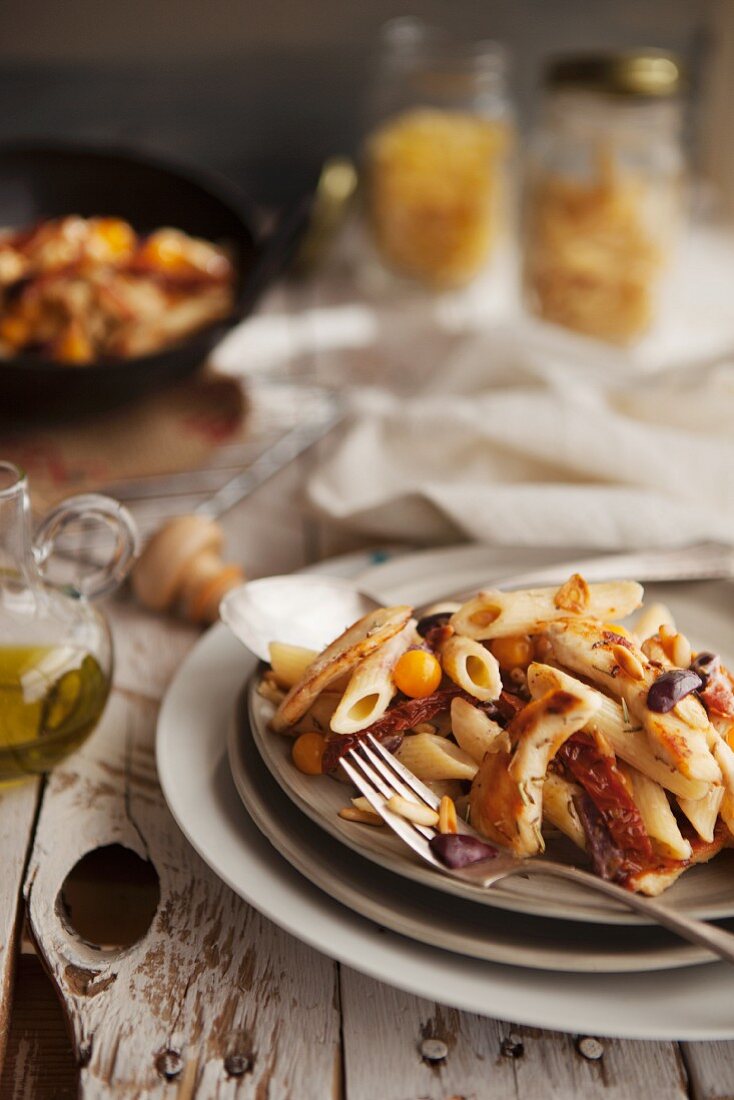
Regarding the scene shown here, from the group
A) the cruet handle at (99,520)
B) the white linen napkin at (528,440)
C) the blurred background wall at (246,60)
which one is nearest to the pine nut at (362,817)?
the cruet handle at (99,520)

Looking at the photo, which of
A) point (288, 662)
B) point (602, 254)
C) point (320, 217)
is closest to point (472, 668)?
point (288, 662)

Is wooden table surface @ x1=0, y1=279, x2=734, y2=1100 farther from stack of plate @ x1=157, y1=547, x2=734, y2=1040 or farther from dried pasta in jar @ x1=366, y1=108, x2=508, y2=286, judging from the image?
dried pasta in jar @ x1=366, y1=108, x2=508, y2=286

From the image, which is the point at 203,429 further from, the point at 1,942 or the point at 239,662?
the point at 1,942

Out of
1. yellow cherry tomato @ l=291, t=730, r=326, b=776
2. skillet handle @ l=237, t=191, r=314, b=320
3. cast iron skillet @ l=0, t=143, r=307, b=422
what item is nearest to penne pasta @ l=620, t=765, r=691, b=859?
yellow cherry tomato @ l=291, t=730, r=326, b=776

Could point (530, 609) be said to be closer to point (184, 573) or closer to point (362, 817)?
point (362, 817)

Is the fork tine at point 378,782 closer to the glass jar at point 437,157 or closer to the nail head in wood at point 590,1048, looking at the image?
the nail head in wood at point 590,1048

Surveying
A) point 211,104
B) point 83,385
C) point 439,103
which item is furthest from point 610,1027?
point 211,104
